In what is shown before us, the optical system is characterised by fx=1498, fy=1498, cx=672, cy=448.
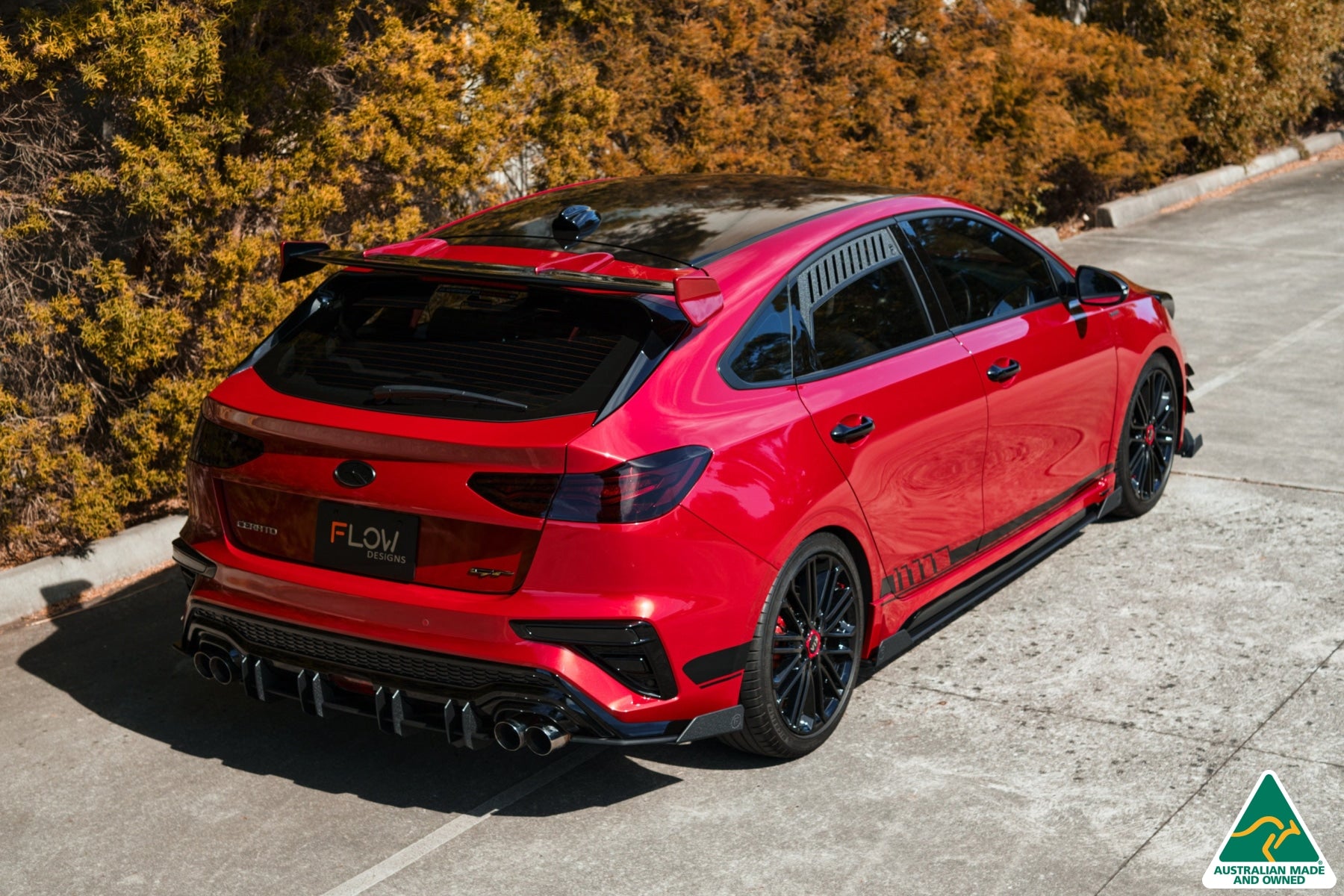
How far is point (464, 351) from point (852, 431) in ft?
4.04

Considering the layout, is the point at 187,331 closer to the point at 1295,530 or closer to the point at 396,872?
the point at 396,872

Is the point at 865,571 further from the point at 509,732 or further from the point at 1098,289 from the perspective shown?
the point at 1098,289

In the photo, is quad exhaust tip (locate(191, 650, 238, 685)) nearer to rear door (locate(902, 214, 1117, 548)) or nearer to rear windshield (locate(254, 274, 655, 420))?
rear windshield (locate(254, 274, 655, 420))

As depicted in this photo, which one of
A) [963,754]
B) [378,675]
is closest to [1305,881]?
[963,754]

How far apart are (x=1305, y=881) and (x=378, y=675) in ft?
8.28

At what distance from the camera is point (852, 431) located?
466 cm

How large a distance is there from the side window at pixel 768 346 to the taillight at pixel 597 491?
494 millimetres

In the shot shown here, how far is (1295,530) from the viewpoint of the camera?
21.5 ft

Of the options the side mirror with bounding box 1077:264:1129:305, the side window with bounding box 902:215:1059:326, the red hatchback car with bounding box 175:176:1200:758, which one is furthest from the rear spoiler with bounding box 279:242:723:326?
the side mirror with bounding box 1077:264:1129:305

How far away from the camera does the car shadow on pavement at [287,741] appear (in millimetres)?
4574

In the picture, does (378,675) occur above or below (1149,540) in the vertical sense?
above

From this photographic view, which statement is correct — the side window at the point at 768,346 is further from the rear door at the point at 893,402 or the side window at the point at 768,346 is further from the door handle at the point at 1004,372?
the door handle at the point at 1004,372

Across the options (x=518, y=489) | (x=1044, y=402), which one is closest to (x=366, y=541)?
(x=518, y=489)

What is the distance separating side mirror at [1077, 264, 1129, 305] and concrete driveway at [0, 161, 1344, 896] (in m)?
1.12
